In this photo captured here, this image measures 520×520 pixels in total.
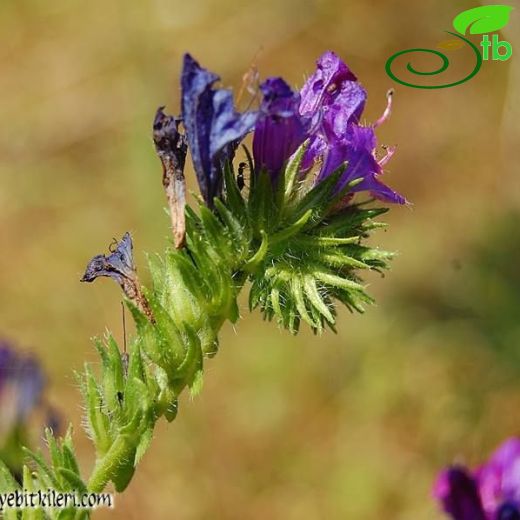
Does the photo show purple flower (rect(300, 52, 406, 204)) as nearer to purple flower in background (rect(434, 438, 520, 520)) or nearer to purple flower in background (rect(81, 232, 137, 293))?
purple flower in background (rect(81, 232, 137, 293))

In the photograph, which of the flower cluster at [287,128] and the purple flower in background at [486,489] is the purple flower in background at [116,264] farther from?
the purple flower in background at [486,489]

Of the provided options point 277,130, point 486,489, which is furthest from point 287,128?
point 486,489

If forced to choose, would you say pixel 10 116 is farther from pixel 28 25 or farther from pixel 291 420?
pixel 291 420

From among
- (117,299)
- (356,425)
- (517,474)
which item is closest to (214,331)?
(517,474)

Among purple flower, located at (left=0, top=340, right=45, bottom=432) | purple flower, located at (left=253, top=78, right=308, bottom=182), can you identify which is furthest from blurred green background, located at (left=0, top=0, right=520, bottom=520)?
purple flower, located at (left=253, top=78, right=308, bottom=182)

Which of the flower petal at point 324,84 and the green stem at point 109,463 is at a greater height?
the flower petal at point 324,84

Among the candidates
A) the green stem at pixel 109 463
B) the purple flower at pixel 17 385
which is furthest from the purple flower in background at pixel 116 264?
the purple flower at pixel 17 385
